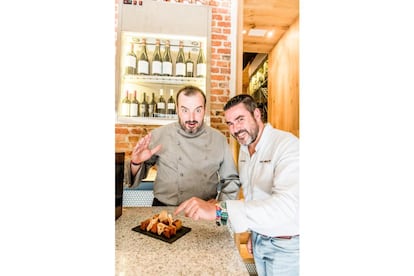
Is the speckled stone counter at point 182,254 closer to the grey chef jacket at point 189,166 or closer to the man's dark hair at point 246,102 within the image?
the man's dark hair at point 246,102

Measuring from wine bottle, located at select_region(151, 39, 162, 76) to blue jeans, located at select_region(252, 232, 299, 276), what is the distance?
5.95 ft

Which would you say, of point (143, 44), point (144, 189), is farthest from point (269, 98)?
point (144, 189)

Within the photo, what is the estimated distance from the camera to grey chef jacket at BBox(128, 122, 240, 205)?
6.76ft

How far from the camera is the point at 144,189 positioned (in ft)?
7.33

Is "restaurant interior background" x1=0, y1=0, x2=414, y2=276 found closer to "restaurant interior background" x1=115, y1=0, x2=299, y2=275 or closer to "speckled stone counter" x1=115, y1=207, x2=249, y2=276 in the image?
"speckled stone counter" x1=115, y1=207, x2=249, y2=276

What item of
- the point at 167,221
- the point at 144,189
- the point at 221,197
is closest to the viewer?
the point at 167,221

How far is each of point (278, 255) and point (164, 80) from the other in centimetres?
188

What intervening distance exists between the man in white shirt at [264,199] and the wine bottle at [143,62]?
52.2 inches

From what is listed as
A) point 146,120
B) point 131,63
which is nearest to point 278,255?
point 146,120

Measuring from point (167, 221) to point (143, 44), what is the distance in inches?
78.9
